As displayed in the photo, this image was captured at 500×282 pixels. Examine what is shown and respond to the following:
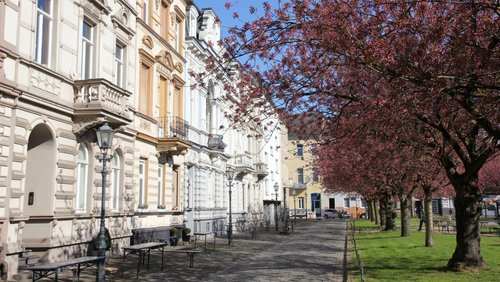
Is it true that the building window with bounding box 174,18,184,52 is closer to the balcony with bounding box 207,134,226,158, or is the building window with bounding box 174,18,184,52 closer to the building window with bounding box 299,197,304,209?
the balcony with bounding box 207,134,226,158

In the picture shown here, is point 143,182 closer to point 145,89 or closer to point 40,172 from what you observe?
point 145,89

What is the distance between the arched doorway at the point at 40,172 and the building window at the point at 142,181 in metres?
7.10

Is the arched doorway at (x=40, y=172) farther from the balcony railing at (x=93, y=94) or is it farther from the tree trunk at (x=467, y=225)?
the tree trunk at (x=467, y=225)

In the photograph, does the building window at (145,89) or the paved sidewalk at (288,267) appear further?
the building window at (145,89)

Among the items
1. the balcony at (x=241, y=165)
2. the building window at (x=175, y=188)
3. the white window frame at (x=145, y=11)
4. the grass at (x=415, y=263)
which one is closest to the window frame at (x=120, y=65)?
the white window frame at (x=145, y=11)

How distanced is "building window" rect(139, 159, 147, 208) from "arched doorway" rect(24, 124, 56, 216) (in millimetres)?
7100

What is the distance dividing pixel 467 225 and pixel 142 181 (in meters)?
13.2

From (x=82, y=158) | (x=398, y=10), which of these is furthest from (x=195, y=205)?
(x=398, y=10)

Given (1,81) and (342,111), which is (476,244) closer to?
(342,111)

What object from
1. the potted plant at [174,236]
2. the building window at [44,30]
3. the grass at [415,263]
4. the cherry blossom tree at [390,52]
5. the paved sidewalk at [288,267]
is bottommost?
the paved sidewalk at [288,267]

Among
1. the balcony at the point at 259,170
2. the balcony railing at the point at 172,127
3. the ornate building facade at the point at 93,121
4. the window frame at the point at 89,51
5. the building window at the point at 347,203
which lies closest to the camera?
the ornate building facade at the point at 93,121

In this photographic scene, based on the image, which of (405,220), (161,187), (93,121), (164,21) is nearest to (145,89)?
(164,21)

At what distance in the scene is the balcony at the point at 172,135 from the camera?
2253cm

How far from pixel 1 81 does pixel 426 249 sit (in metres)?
15.4
